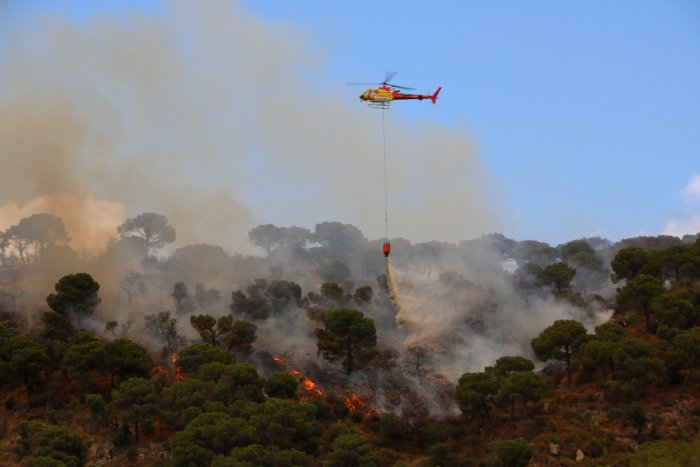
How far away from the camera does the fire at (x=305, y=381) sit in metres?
118

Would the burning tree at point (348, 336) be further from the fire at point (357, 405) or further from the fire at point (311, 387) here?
the fire at point (357, 405)

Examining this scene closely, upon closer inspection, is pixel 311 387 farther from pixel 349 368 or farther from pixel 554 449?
pixel 554 449

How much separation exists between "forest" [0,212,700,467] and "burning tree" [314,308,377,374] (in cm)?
31

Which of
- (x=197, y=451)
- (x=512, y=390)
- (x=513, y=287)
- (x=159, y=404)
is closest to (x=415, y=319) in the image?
(x=513, y=287)

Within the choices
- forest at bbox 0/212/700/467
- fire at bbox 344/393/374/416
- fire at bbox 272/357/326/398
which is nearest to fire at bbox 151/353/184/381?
forest at bbox 0/212/700/467

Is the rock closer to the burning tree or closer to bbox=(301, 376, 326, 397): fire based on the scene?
the burning tree

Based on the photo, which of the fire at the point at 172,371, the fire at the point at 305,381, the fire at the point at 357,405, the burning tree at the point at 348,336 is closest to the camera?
the fire at the point at 172,371

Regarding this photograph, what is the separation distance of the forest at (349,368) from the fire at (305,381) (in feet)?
1.26

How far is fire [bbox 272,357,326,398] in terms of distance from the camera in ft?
386

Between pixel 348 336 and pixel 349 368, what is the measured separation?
6.06 metres

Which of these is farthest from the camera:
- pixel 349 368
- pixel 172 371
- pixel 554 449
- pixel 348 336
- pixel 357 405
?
pixel 349 368

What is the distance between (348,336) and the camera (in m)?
122

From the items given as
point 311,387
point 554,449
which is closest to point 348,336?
point 311,387

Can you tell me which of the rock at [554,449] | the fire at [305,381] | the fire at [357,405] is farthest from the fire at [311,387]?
the rock at [554,449]
